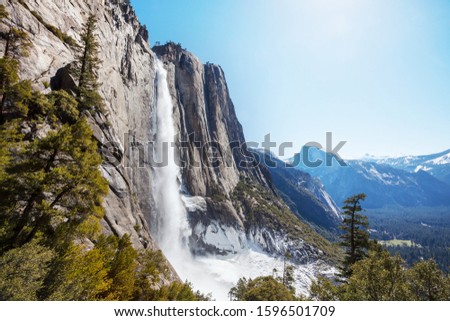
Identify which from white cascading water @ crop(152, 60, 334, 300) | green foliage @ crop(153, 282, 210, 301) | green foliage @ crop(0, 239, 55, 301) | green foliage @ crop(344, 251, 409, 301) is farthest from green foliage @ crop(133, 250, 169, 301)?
white cascading water @ crop(152, 60, 334, 300)

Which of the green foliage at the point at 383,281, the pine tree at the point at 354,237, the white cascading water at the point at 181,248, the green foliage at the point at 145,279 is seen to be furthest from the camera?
the white cascading water at the point at 181,248

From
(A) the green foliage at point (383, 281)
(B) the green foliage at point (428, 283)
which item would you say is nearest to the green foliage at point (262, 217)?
(A) the green foliage at point (383, 281)

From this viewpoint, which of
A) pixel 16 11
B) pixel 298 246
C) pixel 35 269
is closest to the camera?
pixel 35 269

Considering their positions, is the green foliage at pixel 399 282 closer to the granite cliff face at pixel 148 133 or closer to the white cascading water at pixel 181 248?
the granite cliff face at pixel 148 133

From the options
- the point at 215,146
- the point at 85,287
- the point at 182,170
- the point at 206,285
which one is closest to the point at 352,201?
the point at 85,287

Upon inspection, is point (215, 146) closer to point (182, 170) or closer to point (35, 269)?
point (182, 170)

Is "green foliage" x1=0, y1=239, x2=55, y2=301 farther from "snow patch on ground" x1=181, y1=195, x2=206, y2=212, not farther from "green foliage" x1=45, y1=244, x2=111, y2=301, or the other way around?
A: "snow patch on ground" x1=181, y1=195, x2=206, y2=212

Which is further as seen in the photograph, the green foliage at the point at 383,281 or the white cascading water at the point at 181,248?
the white cascading water at the point at 181,248
